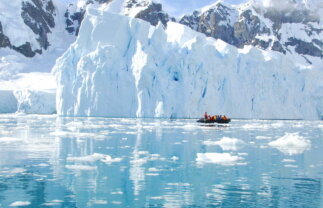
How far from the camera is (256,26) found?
84.0 metres

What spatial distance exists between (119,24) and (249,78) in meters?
13.8

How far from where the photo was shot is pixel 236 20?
87750 millimetres

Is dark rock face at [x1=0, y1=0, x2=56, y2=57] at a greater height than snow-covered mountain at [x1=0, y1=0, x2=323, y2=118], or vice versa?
dark rock face at [x1=0, y1=0, x2=56, y2=57]

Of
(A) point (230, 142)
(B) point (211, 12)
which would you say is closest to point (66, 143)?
(A) point (230, 142)

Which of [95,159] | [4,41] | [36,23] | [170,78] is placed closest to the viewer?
[95,159]

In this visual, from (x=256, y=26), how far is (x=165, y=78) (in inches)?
2013

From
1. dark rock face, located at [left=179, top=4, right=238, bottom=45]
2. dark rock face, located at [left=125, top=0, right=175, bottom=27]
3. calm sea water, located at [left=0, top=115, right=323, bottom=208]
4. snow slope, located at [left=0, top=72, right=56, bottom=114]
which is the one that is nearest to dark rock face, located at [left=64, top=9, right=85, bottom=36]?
dark rock face, located at [left=125, top=0, right=175, bottom=27]

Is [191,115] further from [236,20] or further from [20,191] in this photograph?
[236,20]

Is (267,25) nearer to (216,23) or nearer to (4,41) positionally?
(216,23)

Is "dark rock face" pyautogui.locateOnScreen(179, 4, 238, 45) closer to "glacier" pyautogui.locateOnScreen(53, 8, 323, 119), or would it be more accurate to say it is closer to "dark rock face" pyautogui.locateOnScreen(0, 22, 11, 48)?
"dark rock face" pyautogui.locateOnScreen(0, 22, 11, 48)

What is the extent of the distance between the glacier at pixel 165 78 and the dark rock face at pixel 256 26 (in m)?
37.7

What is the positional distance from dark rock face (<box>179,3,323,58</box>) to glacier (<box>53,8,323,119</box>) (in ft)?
124

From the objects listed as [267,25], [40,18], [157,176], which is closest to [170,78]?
[157,176]

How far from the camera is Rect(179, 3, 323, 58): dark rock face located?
82.4m
